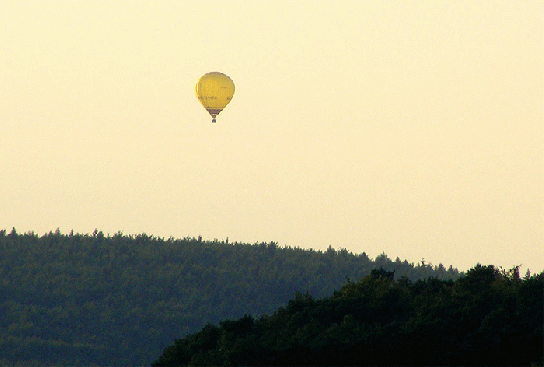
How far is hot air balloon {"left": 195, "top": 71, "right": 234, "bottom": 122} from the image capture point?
64.4 m

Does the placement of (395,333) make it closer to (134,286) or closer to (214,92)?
(214,92)

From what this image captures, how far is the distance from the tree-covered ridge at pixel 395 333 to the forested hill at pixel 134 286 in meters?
56.3

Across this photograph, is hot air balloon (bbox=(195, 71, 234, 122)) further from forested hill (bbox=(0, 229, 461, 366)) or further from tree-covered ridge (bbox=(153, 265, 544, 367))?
tree-covered ridge (bbox=(153, 265, 544, 367))

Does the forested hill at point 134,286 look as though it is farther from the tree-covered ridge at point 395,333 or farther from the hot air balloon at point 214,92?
the tree-covered ridge at point 395,333

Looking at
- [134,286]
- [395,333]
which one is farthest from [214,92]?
[134,286]

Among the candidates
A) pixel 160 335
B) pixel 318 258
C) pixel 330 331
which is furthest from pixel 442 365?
pixel 318 258

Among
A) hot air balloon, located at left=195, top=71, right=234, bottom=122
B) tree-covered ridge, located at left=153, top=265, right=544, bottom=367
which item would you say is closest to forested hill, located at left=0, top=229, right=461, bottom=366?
hot air balloon, located at left=195, top=71, right=234, bottom=122

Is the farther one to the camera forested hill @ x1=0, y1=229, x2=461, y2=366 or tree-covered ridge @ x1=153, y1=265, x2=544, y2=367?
forested hill @ x1=0, y1=229, x2=461, y2=366

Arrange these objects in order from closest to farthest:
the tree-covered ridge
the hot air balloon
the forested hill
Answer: the tree-covered ridge
the hot air balloon
the forested hill

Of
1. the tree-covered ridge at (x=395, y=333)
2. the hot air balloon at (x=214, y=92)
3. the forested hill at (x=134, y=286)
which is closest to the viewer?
the tree-covered ridge at (x=395, y=333)

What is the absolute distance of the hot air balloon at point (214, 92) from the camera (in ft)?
A: 211

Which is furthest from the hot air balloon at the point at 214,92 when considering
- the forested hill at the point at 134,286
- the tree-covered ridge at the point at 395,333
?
the tree-covered ridge at the point at 395,333

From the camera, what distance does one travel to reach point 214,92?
64.4m

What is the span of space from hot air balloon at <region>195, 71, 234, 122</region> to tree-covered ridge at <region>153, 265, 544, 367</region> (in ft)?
112
